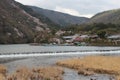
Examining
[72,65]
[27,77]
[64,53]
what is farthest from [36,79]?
[64,53]

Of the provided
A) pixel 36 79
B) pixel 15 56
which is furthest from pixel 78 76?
pixel 15 56

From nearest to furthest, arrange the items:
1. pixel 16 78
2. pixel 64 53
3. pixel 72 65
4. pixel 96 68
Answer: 1. pixel 16 78
2. pixel 96 68
3. pixel 72 65
4. pixel 64 53

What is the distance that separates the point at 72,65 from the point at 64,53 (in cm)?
4482

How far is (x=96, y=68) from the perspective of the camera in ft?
180

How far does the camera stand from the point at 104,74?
50.2 metres

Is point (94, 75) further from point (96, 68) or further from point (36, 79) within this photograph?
point (36, 79)

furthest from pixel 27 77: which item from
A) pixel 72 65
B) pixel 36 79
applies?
pixel 72 65

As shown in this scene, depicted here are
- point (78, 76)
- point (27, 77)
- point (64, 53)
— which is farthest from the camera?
point (64, 53)

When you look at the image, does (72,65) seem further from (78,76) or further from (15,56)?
(15,56)

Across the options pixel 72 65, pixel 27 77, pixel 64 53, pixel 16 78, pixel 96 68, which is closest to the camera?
pixel 16 78

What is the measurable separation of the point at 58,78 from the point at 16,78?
609 centimetres

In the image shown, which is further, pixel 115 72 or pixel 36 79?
pixel 115 72

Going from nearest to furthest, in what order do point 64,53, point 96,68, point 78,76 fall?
point 78,76 → point 96,68 → point 64,53

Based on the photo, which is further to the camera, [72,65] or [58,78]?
[72,65]
